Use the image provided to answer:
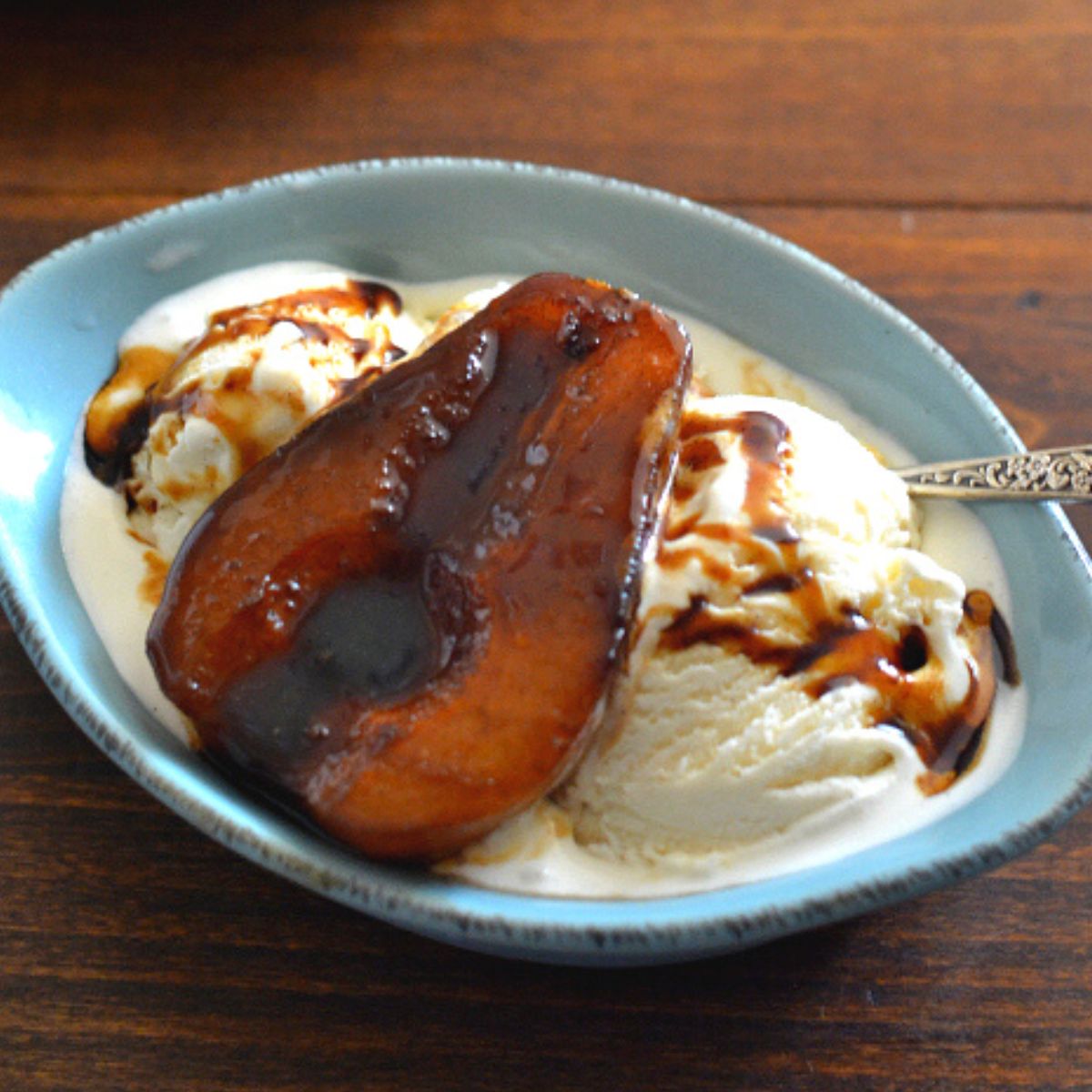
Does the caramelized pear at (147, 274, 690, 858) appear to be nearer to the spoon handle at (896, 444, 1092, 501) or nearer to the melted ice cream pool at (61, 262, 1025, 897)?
the melted ice cream pool at (61, 262, 1025, 897)

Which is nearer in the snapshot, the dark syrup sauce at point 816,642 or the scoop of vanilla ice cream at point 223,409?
the dark syrup sauce at point 816,642

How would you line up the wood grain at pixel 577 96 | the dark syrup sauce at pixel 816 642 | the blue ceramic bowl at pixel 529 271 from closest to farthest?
the blue ceramic bowl at pixel 529 271 < the dark syrup sauce at pixel 816 642 < the wood grain at pixel 577 96

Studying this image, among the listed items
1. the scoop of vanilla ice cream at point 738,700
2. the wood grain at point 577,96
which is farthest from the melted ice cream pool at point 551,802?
the wood grain at point 577,96

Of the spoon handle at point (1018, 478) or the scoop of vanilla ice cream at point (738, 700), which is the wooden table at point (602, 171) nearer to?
the scoop of vanilla ice cream at point (738, 700)

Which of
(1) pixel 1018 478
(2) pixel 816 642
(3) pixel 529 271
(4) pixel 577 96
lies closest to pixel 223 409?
(3) pixel 529 271

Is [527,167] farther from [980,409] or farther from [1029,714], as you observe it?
[1029,714]

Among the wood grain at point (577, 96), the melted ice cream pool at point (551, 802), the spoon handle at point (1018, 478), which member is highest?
the wood grain at point (577, 96)

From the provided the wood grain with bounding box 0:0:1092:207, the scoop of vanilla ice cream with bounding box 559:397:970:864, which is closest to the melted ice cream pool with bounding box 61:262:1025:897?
the scoop of vanilla ice cream with bounding box 559:397:970:864

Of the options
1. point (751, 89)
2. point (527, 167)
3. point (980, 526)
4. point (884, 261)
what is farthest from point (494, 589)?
point (751, 89)
